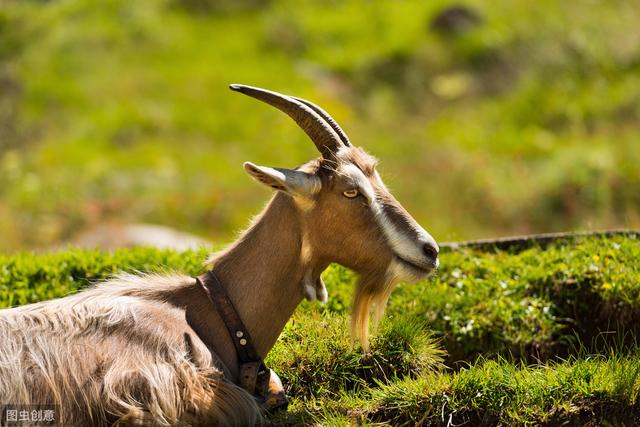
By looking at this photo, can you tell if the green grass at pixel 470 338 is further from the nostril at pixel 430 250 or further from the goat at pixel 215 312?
the nostril at pixel 430 250

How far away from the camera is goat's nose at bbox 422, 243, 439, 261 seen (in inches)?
217

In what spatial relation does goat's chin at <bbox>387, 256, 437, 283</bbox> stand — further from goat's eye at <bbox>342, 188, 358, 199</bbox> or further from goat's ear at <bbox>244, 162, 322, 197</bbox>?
goat's ear at <bbox>244, 162, 322, 197</bbox>

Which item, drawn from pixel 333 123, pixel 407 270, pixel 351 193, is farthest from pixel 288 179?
pixel 407 270

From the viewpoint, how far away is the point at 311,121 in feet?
19.0

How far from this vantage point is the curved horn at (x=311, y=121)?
569 cm

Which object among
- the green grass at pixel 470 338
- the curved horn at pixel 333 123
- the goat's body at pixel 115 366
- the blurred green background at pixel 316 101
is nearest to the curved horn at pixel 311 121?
the curved horn at pixel 333 123

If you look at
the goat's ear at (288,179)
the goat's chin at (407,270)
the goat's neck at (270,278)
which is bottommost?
the goat's neck at (270,278)

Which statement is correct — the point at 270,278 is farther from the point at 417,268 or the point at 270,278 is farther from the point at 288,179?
the point at 417,268

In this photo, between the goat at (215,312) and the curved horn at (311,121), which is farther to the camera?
the curved horn at (311,121)

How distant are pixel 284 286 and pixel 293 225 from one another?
426mm

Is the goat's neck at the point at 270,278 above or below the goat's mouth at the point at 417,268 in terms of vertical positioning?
below

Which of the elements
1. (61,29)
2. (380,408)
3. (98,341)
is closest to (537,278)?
(380,408)

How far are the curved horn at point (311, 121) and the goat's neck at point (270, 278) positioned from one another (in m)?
0.45

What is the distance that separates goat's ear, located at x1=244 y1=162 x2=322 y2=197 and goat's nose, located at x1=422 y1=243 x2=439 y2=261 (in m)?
0.81
